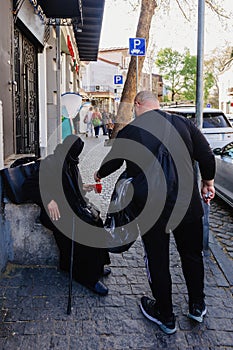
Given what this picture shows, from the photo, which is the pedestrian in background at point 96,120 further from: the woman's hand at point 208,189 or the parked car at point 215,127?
the woman's hand at point 208,189

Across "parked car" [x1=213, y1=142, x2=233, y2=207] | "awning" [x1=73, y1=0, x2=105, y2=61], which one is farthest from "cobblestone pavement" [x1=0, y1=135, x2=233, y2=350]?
"awning" [x1=73, y1=0, x2=105, y2=61]

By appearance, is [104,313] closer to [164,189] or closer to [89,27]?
[164,189]

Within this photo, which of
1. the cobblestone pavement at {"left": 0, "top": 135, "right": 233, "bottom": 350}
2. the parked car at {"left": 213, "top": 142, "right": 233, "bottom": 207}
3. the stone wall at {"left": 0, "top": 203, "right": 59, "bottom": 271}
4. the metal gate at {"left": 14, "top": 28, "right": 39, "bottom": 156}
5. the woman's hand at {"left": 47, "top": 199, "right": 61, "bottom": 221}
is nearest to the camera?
the cobblestone pavement at {"left": 0, "top": 135, "right": 233, "bottom": 350}

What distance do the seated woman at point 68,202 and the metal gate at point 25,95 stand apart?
113 inches

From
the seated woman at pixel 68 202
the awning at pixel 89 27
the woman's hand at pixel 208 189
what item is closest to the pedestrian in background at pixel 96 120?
the awning at pixel 89 27

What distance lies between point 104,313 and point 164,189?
1.22 metres

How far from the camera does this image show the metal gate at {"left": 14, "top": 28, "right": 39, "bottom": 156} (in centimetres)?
681

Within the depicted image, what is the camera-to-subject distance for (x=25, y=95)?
750 cm

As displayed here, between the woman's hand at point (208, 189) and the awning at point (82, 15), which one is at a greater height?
the awning at point (82, 15)

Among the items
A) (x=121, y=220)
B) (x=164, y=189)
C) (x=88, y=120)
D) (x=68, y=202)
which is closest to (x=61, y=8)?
(x=68, y=202)

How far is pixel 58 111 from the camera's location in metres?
9.29

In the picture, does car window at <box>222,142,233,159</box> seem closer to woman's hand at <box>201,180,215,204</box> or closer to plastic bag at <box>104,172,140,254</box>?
woman's hand at <box>201,180,215,204</box>

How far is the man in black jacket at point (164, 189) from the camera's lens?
304 cm

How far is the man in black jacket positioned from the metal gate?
Answer: 391cm
